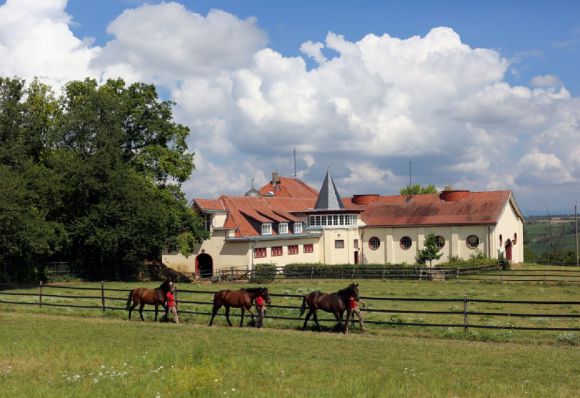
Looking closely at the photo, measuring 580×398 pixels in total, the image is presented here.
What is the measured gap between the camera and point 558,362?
48.2 ft

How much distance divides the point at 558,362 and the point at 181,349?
8.73 metres

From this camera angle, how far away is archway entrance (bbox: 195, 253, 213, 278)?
52938mm

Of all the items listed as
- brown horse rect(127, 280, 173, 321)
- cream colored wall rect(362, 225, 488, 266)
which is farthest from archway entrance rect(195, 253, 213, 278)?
brown horse rect(127, 280, 173, 321)

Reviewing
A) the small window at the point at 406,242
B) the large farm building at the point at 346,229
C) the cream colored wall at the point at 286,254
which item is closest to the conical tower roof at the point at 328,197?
the large farm building at the point at 346,229

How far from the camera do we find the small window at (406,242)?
59641 millimetres

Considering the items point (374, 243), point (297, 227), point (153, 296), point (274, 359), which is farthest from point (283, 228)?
point (274, 359)

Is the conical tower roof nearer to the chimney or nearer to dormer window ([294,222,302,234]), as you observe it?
dormer window ([294,222,302,234])

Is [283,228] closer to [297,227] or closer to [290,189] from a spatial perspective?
[297,227]

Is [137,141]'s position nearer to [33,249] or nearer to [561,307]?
[33,249]

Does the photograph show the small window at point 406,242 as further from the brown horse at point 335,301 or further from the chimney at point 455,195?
the brown horse at point 335,301

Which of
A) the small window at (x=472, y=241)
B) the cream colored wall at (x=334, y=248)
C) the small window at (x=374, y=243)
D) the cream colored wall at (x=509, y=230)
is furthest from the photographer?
the small window at (x=374, y=243)

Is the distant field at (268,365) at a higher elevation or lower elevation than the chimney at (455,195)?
lower

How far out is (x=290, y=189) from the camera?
7450 cm

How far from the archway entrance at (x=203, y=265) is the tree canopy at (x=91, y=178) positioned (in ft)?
9.84
